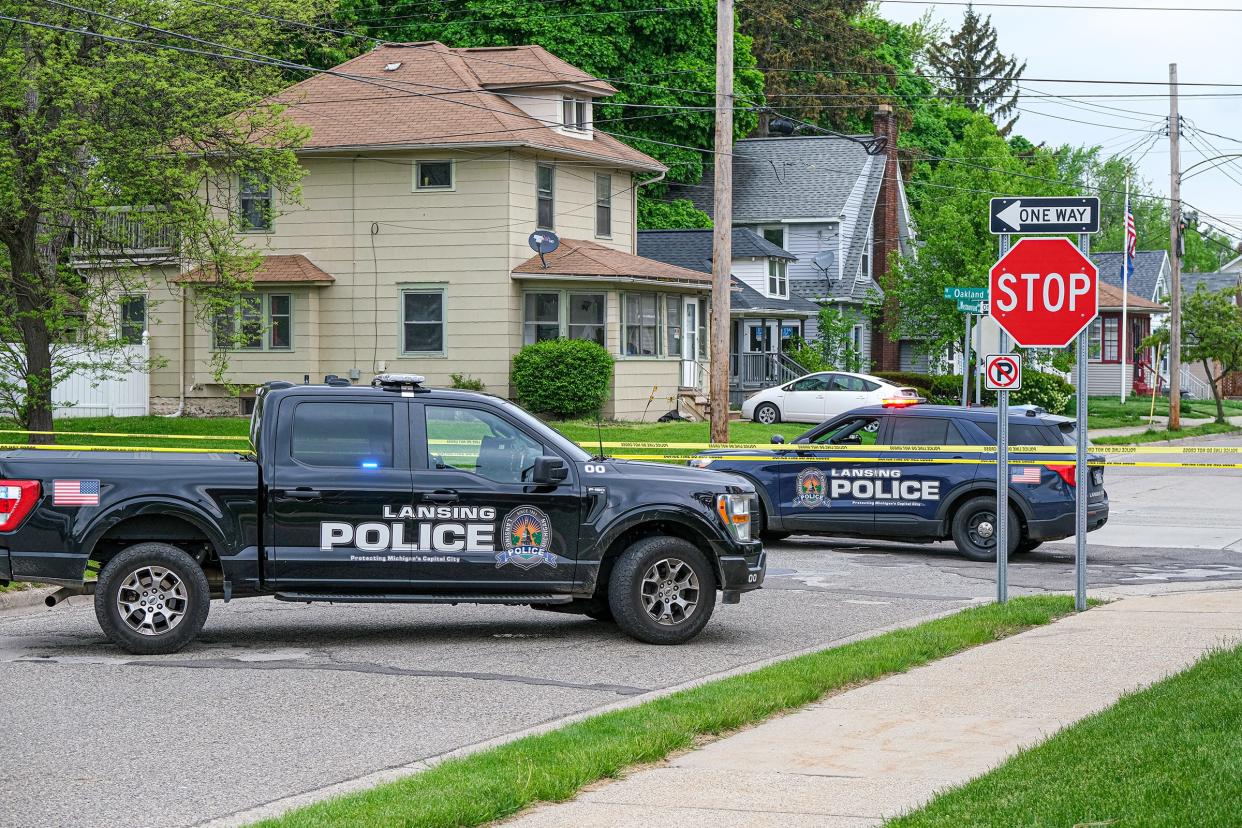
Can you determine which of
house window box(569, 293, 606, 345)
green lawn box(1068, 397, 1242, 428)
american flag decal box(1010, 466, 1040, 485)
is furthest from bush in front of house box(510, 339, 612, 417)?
american flag decal box(1010, 466, 1040, 485)

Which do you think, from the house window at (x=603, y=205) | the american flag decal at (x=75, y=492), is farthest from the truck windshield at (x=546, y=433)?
the house window at (x=603, y=205)

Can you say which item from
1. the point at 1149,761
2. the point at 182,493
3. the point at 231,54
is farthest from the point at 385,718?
the point at 231,54

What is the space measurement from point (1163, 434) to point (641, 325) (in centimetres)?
1508

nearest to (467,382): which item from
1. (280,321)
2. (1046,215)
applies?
(280,321)

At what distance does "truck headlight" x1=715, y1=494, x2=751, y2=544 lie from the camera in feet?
37.2

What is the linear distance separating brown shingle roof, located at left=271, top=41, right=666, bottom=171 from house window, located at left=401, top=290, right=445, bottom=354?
3.62 metres

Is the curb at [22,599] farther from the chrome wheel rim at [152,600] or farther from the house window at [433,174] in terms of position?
the house window at [433,174]

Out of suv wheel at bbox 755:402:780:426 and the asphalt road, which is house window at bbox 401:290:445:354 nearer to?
suv wheel at bbox 755:402:780:426

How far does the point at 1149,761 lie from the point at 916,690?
2.59 meters

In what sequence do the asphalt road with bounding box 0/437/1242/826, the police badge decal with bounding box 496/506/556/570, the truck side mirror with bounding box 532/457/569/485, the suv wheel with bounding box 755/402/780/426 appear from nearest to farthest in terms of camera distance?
the asphalt road with bounding box 0/437/1242/826 < the truck side mirror with bounding box 532/457/569/485 < the police badge decal with bounding box 496/506/556/570 < the suv wheel with bounding box 755/402/780/426

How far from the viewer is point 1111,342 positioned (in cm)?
6494

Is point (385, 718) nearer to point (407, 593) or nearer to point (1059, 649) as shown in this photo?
point (407, 593)

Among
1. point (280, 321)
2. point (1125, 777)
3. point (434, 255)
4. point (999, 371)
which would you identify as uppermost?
point (434, 255)

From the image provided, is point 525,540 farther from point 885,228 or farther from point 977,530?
point 885,228
